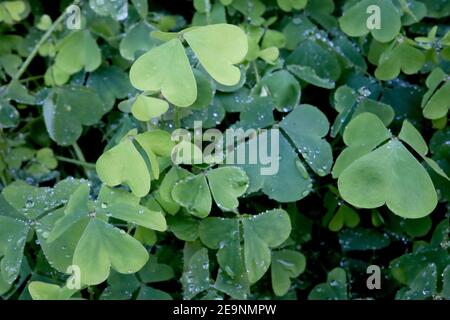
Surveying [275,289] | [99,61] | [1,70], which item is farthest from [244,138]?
[1,70]

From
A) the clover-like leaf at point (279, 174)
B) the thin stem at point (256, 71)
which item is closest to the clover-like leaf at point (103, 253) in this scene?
the clover-like leaf at point (279, 174)

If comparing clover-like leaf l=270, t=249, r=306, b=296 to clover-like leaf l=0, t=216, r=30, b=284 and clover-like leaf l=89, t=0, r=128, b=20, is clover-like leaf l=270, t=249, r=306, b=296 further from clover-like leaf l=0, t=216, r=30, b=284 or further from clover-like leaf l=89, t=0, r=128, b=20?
clover-like leaf l=89, t=0, r=128, b=20

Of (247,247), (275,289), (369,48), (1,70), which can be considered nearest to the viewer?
(247,247)

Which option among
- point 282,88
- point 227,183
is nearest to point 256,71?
point 282,88

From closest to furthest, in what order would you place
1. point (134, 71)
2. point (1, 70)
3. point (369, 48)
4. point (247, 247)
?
point (134, 71) → point (247, 247) → point (369, 48) → point (1, 70)

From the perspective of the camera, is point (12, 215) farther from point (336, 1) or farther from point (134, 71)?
point (336, 1)
